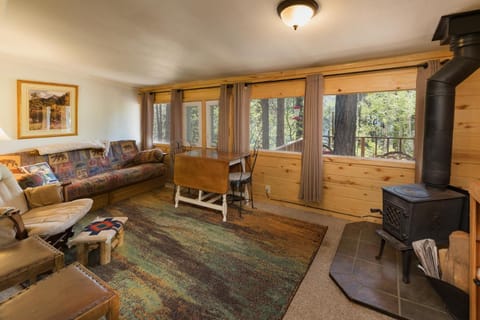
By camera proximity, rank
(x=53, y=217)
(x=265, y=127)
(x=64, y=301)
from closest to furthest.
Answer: (x=64, y=301), (x=53, y=217), (x=265, y=127)

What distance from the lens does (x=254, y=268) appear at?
79.8 inches

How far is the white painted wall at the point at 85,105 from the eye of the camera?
3033 millimetres

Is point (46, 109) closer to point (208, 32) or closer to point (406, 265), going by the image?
point (208, 32)

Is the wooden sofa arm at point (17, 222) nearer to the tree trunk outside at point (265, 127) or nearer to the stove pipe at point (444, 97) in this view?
the tree trunk outside at point (265, 127)

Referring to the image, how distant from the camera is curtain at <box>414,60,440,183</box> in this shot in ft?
7.84

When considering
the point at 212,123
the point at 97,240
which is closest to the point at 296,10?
the point at 97,240

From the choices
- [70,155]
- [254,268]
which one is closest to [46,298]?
[254,268]

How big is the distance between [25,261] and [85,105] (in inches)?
126

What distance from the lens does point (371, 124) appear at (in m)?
2.94

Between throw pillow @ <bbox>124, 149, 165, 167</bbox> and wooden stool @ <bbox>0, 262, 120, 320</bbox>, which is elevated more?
throw pillow @ <bbox>124, 149, 165, 167</bbox>

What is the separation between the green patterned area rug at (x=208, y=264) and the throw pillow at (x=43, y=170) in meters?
0.69

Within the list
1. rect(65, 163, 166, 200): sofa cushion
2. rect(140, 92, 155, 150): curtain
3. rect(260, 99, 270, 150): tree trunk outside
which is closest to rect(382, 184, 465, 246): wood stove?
rect(260, 99, 270, 150): tree trunk outside

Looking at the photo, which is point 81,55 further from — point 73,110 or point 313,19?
point 313,19

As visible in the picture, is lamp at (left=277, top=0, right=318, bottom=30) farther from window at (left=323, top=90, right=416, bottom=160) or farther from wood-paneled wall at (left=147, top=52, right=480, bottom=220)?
window at (left=323, top=90, right=416, bottom=160)
